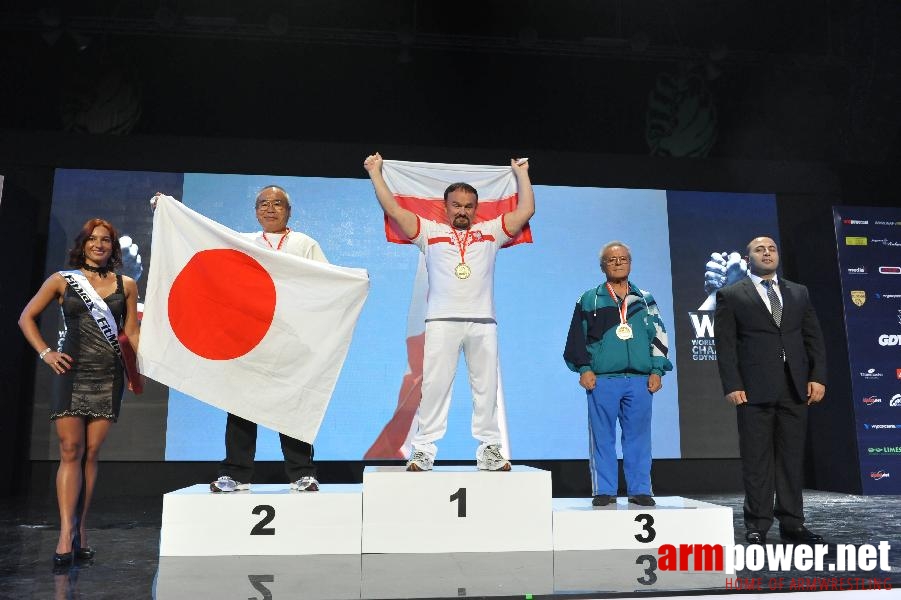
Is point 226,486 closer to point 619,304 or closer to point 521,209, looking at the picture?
point 521,209

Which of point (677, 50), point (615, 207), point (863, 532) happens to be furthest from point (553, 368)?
point (677, 50)

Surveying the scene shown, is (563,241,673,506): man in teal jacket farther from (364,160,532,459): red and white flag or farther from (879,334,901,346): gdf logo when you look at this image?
(879,334,901,346): gdf logo

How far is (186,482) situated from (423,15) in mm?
4484

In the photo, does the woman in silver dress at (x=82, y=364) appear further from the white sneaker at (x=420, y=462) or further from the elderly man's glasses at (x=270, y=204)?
the white sneaker at (x=420, y=462)

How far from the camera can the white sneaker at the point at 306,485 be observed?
3230 millimetres

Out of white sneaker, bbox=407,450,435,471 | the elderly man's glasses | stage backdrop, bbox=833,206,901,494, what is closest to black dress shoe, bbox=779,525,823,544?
white sneaker, bbox=407,450,435,471

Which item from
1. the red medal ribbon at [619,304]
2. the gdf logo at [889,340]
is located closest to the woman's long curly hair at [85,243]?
the red medal ribbon at [619,304]

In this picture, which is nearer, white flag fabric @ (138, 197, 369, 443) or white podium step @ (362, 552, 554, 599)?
white podium step @ (362, 552, 554, 599)

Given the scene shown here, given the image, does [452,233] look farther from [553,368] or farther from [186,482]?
[186,482]

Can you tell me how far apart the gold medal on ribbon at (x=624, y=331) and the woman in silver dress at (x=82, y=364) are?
2.30 metres

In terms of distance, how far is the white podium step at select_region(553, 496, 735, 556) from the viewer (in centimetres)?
318

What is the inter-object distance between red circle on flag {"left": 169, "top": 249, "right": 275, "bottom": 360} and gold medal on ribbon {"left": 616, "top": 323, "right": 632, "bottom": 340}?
5.54 ft

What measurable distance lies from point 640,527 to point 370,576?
1.26 m

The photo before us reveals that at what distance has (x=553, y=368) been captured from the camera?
6.06 metres
